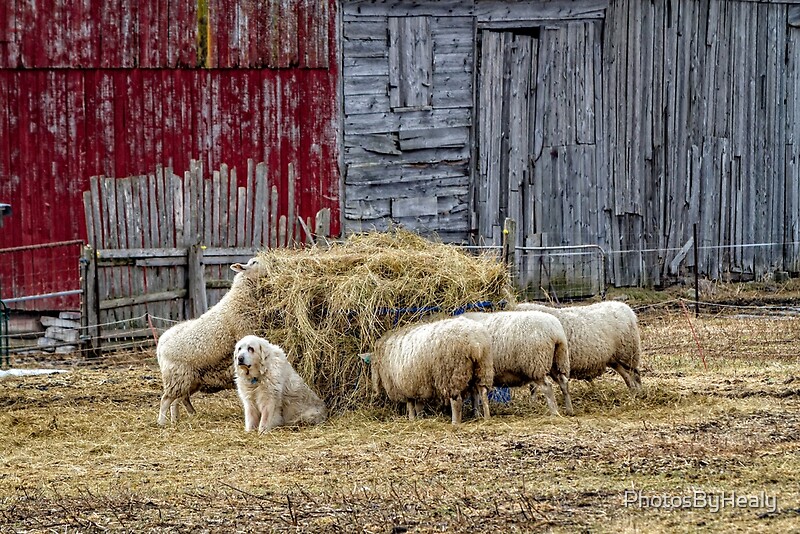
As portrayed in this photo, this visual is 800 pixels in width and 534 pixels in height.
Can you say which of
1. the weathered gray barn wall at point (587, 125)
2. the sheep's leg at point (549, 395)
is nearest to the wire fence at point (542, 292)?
the weathered gray barn wall at point (587, 125)

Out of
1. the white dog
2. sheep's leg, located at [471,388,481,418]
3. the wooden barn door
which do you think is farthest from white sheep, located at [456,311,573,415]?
the wooden barn door

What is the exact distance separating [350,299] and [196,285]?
252 inches

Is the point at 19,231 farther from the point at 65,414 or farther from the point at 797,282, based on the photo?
the point at 797,282

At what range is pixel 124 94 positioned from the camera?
59.1 ft

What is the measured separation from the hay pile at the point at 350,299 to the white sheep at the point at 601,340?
28.6 inches

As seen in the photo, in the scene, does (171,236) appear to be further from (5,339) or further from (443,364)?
(443,364)

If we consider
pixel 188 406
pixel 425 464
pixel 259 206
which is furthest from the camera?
pixel 259 206

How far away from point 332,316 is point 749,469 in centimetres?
490

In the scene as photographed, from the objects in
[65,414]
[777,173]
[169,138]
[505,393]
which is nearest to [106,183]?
[169,138]

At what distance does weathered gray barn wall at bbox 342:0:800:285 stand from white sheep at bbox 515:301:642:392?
7.59 m

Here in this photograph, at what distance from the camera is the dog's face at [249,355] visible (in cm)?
1052

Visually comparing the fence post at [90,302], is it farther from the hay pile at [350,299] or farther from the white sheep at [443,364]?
the white sheep at [443,364]

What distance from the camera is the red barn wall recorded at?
17859mm

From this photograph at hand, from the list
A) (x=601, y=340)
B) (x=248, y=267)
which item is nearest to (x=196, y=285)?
(x=248, y=267)
